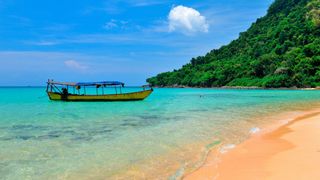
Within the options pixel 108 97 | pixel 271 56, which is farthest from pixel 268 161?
pixel 271 56

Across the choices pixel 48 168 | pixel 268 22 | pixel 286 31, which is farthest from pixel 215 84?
pixel 48 168

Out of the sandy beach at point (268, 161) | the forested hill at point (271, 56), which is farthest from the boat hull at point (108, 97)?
the forested hill at point (271, 56)

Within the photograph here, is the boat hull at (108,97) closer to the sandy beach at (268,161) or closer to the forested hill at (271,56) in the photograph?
the sandy beach at (268,161)

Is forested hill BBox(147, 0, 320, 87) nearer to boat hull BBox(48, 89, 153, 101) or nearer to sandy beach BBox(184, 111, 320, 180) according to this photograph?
boat hull BBox(48, 89, 153, 101)

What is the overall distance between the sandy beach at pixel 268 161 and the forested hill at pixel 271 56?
9648cm

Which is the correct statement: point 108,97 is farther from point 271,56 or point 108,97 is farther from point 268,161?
point 271,56

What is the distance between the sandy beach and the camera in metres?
7.14

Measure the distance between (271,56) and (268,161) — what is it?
11836 cm

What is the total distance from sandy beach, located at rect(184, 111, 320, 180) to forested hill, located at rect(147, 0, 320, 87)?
3798 inches

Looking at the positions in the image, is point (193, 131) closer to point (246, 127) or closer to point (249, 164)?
point (246, 127)

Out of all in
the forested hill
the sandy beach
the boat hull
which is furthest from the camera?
the forested hill

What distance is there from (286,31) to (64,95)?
114 metres

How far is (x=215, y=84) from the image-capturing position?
141 metres

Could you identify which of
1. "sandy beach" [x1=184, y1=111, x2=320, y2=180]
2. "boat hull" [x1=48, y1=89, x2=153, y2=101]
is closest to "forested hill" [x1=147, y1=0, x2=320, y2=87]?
"boat hull" [x1=48, y1=89, x2=153, y2=101]
